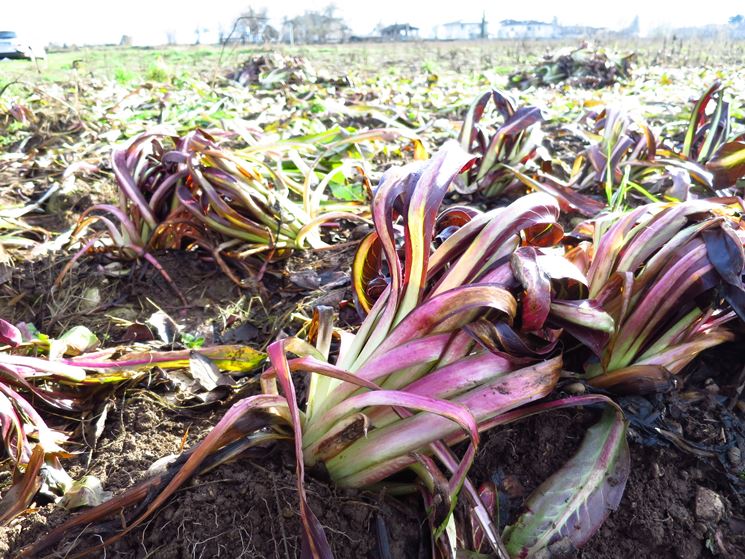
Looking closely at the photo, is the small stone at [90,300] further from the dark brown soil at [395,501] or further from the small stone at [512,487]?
the small stone at [512,487]

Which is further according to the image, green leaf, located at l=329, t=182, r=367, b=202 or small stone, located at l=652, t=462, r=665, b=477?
green leaf, located at l=329, t=182, r=367, b=202

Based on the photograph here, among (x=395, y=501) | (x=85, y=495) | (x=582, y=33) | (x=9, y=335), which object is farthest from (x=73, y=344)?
(x=582, y=33)

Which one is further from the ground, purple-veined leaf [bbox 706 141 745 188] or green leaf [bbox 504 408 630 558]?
purple-veined leaf [bbox 706 141 745 188]

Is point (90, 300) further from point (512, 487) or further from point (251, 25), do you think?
point (251, 25)

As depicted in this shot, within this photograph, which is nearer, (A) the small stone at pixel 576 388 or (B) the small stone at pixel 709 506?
(B) the small stone at pixel 709 506

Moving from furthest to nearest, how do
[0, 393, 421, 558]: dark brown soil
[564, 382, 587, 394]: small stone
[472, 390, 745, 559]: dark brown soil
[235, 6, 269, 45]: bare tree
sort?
[235, 6, 269, 45]: bare tree → [564, 382, 587, 394]: small stone → [472, 390, 745, 559]: dark brown soil → [0, 393, 421, 558]: dark brown soil

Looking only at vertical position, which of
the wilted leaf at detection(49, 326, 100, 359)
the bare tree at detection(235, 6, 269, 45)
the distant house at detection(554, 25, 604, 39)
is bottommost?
the wilted leaf at detection(49, 326, 100, 359)

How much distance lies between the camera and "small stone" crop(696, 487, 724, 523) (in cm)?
127

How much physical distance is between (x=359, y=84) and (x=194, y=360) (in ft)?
25.5

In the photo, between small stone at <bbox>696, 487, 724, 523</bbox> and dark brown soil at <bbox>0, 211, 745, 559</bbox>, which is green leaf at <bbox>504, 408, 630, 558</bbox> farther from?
small stone at <bbox>696, 487, 724, 523</bbox>

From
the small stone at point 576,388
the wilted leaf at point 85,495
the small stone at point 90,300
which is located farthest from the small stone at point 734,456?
the small stone at point 90,300

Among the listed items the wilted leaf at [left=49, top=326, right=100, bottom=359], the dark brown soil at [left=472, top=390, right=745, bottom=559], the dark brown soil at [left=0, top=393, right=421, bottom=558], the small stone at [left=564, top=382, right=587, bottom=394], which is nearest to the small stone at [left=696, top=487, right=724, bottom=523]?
the dark brown soil at [left=472, top=390, right=745, bottom=559]

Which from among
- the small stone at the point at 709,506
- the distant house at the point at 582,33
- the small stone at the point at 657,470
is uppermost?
the distant house at the point at 582,33

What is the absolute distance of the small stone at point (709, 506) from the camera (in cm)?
127
